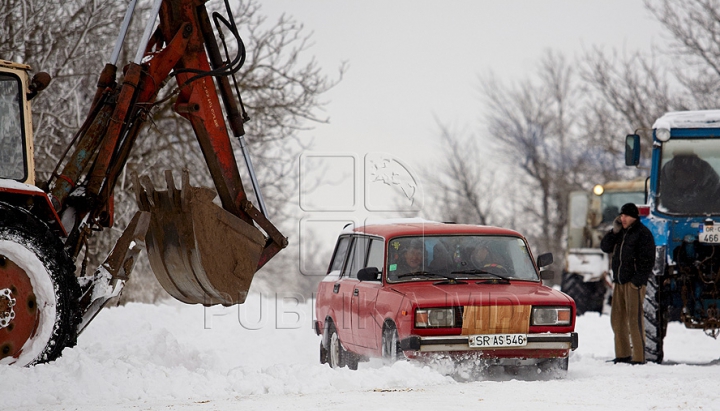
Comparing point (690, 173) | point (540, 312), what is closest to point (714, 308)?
point (690, 173)

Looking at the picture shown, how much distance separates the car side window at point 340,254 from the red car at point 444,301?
15cm

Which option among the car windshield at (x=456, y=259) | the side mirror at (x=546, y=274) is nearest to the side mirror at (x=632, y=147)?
the side mirror at (x=546, y=274)

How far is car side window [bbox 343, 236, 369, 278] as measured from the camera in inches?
412

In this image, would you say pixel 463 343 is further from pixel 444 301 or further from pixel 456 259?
pixel 456 259

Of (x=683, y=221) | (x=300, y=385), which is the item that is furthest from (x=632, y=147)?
(x=300, y=385)

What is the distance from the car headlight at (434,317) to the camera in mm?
8594

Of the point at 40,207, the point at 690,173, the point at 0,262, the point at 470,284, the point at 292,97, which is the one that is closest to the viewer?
the point at 0,262

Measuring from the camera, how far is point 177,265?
8.62m

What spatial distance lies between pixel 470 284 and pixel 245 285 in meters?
2.13

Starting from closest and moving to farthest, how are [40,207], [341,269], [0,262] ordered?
[0,262] < [40,207] < [341,269]

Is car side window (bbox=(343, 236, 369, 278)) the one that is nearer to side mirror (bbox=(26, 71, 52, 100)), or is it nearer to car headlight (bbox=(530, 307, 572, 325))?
car headlight (bbox=(530, 307, 572, 325))

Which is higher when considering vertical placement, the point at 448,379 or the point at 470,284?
the point at 470,284

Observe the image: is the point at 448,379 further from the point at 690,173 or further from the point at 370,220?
the point at 690,173

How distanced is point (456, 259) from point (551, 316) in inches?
46.9
